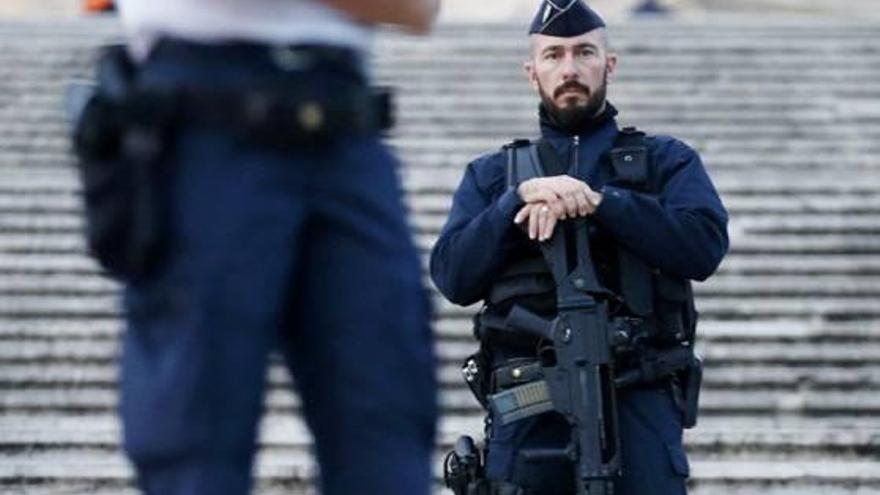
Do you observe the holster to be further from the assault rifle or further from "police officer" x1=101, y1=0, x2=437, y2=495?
the assault rifle

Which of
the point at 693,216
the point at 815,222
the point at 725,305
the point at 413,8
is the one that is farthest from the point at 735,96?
the point at 413,8

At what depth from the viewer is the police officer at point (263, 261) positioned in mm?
3010

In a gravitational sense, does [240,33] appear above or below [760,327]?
above

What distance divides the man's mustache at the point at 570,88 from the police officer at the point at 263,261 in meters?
3.05

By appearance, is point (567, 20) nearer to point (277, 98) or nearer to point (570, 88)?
point (570, 88)

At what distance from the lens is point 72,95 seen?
3.17 meters

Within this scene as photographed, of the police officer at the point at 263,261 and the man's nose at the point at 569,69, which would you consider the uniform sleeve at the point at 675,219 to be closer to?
the man's nose at the point at 569,69

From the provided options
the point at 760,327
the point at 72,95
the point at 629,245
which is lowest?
the point at 760,327

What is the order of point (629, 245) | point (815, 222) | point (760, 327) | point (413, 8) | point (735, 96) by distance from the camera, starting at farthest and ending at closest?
point (735, 96) → point (815, 222) → point (760, 327) → point (629, 245) → point (413, 8)

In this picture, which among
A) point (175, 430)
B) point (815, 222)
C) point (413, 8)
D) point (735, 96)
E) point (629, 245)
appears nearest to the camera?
point (175, 430)

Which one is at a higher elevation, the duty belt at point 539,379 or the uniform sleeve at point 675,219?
the uniform sleeve at point 675,219

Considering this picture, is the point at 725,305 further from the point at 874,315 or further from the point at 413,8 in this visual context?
the point at 413,8

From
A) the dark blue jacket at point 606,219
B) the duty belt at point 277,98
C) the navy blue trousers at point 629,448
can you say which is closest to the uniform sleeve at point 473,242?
the dark blue jacket at point 606,219

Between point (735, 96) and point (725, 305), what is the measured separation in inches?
118
